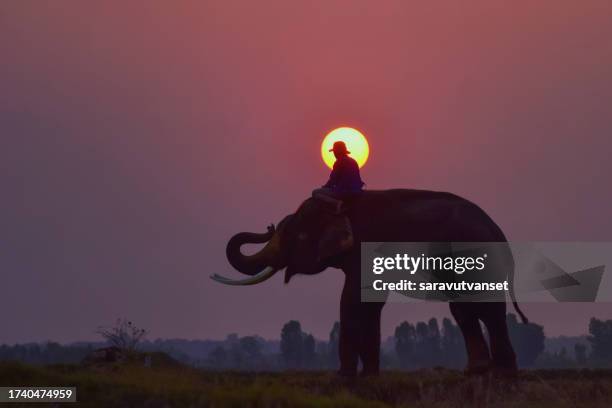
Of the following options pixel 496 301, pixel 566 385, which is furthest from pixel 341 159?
pixel 566 385

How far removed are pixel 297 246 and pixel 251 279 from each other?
5.67 feet

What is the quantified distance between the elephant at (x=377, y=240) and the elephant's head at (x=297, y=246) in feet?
0.07

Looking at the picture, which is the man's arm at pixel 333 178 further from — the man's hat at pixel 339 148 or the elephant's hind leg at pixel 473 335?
the elephant's hind leg at pixel 473 335

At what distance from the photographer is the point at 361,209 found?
65.6 ft

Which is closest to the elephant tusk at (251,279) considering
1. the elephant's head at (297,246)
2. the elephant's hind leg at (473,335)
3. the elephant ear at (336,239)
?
the elephant's head at (297,246)

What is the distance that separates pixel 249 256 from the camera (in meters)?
21.9

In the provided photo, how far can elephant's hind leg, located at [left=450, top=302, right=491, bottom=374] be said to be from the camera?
754 inches

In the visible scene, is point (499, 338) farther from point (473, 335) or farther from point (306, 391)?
point (306, 391)

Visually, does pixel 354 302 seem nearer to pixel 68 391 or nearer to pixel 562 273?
pixel 562 273

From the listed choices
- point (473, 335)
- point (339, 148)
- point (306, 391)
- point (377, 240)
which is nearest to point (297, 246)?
point (377, 240)

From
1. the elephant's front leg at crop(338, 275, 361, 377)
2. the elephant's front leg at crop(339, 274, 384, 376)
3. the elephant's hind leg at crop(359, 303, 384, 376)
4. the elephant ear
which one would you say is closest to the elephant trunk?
the elephant ear

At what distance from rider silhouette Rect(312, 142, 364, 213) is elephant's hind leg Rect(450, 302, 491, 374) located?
355 cm

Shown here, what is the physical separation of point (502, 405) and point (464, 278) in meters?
5.34

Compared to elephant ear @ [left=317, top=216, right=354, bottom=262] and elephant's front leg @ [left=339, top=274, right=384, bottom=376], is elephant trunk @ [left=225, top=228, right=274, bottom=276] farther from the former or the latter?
elephant's front leg @ [left=339, top=274, right=384, bottom=376]
